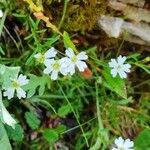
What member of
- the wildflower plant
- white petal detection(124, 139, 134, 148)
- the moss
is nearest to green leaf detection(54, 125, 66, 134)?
the wildflower plant

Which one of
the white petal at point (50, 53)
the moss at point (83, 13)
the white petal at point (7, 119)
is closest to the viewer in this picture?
the white petal at point (7, 119)

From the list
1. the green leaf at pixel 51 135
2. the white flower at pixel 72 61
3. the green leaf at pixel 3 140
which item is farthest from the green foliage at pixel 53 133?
the white flower at pixel 72 61

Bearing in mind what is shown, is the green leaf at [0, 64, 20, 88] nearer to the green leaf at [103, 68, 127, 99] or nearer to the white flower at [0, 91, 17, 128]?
the white flower at [0, 91, 17, 128]

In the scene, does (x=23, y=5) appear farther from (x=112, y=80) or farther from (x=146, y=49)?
(x=146, y=49)

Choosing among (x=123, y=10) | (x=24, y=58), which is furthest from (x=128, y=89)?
(x=24, y=58)

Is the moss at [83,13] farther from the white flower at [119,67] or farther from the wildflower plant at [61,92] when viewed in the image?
the white flower at [119,67]

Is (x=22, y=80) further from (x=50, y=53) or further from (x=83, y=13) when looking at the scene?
(x=83, y=13)
